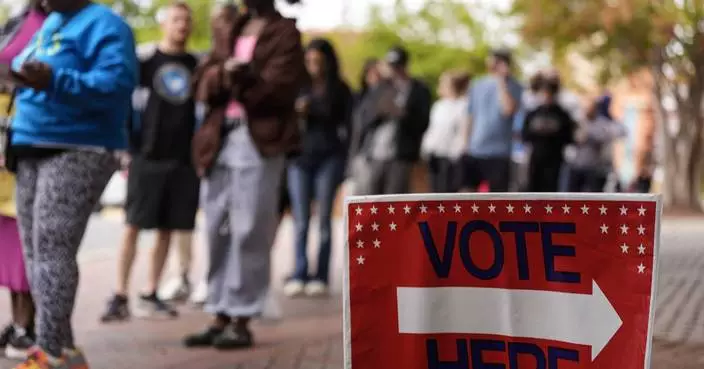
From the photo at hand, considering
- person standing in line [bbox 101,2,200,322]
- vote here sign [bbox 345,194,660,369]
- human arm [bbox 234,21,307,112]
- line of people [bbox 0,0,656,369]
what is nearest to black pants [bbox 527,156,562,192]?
line of people [bbox 0,0,656,369]

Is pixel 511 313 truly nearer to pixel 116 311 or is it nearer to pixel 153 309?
pixel 116 311

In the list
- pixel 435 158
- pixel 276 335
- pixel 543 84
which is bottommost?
pixel 276 335

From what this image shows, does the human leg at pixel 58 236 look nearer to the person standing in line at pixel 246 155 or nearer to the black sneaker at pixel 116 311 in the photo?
the person standing in line at pixel 246 155

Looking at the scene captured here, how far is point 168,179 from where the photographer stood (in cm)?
788

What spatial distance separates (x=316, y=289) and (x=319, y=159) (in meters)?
1.05

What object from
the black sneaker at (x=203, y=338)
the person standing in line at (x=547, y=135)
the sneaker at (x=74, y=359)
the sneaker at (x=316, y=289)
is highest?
the person standing in line at (x=547, y=135)

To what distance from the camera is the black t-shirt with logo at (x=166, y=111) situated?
7.88m

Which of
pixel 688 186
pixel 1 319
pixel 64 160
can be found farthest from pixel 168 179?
pixel 688 186

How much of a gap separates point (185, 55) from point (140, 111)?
1.63 ft

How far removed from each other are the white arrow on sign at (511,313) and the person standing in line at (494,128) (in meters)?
7.22

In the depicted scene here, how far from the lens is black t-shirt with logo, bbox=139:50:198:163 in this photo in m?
7.88

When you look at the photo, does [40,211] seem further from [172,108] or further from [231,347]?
[172,108]

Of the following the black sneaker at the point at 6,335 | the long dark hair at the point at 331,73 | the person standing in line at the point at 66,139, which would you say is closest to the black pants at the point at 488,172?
the long dark hair at the point at 331,73

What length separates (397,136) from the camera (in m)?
9.69
